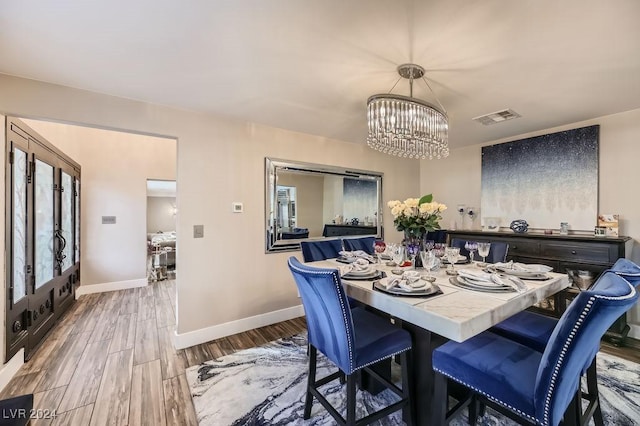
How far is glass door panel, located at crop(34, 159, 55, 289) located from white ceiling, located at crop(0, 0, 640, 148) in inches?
53.3

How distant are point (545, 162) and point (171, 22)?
4.06 metres

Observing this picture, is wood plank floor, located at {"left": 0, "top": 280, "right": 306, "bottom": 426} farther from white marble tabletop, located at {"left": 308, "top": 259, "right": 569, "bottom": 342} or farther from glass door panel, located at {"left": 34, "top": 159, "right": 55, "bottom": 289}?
white marble tabletop, located at {"left": 308, "top": 259, "right": 569, "bottom": 342}

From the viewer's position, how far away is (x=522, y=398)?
108 centimetres

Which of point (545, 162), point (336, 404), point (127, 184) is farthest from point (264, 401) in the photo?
point (127, 184)

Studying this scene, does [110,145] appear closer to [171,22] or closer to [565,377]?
[171,22]

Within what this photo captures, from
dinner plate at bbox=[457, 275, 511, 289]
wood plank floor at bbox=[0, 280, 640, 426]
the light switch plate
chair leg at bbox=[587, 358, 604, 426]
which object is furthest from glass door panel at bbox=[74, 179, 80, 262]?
chair leg at bbox=[587, 358, 604, 426]

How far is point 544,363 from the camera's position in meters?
1.03

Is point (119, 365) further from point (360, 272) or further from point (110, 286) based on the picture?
point (110, 286)

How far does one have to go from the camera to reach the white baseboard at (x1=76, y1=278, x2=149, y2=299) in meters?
4.29

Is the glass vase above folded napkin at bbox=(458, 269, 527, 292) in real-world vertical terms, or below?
above

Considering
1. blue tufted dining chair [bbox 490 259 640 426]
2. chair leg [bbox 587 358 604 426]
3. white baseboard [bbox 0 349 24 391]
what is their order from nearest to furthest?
blue tufted dining chair [bbox 490 259 640 426], chair leg [bbox 587 358 604 426], white baseboard [bbox 0 349 24 391]

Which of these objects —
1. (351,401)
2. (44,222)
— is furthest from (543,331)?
(44,222)

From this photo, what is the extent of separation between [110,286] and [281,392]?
416 cm

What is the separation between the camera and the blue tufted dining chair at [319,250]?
8.50 feet
